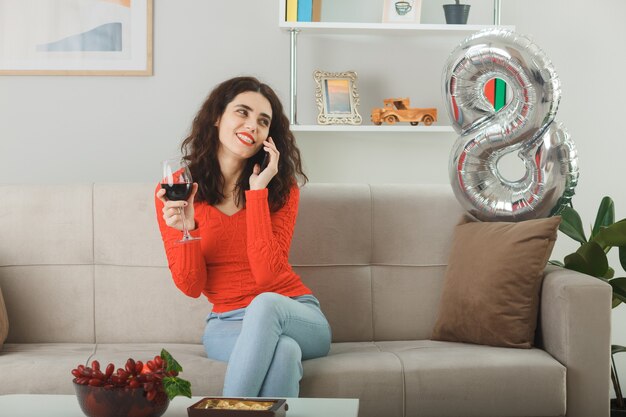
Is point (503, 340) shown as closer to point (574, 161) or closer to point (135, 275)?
point (574, 161)

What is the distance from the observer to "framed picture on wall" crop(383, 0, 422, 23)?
342 centimetres

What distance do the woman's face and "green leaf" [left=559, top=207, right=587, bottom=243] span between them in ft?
3.73

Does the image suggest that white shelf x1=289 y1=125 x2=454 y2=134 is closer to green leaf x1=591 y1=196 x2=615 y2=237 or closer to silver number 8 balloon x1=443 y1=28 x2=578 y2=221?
silver number 8 balloon x1=443 y1=28 x2=578 y2=221

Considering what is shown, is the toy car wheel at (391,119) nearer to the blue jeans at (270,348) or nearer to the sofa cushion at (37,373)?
the blue jeans at (270,348)

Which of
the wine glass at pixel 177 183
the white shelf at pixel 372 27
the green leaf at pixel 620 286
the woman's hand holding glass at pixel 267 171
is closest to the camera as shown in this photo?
the wine glass at pixel 177 183

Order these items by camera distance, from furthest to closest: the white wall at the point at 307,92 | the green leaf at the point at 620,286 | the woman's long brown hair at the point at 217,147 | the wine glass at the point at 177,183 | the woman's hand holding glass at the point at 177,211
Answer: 1. the white wall at the point at 307,92
2. the green leaf at the point at 620,286
3. the woman's long brown hair at the point at 217,147
4. the woman's hand holding glass at the point at 177,211
5. the wine glass at the point at 177,183

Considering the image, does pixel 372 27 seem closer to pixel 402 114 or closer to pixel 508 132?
pixel 402 114

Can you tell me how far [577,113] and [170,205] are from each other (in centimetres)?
200

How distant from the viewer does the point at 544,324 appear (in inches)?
105

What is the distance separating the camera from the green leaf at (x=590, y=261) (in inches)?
115

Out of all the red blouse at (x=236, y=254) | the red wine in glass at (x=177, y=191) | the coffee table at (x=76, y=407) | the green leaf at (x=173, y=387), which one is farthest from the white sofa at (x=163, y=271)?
the green leaf at (x=173, y=387)

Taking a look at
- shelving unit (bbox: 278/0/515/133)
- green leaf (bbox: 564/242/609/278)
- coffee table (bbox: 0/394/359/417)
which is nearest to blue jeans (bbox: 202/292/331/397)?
coffee table (bbox: 0/394/359/417)

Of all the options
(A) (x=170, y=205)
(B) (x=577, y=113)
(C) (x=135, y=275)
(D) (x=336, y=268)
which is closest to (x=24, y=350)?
(C) (x=135, y=275)

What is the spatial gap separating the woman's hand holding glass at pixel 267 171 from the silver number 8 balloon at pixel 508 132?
0.71 m
